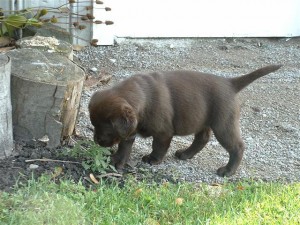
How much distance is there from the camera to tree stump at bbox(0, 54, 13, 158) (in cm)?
519

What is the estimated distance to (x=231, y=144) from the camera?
5785 mm

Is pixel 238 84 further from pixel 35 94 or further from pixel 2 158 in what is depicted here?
pixel 2 158

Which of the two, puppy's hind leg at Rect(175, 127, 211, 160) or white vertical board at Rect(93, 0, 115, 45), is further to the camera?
white vertical board at Rect(93, 0, 115, 45)

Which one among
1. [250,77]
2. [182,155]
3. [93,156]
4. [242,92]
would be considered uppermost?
[250,77]

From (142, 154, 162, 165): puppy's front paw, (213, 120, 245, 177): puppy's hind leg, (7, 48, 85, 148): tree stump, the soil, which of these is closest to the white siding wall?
the soil

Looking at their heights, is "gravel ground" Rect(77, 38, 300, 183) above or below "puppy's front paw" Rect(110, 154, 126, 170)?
below

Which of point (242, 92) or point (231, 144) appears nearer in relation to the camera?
point (231, 144)

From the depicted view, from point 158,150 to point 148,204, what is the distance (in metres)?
0.96

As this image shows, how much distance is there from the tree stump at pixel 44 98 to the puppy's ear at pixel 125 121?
Answer: 61 centimetres

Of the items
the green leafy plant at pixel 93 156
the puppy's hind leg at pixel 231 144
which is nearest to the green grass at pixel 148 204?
the green leafy plant at pixel 93 156

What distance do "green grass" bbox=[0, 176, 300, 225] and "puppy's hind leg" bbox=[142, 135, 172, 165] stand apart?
504 mm

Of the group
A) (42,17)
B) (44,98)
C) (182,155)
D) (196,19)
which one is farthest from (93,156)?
(196,19)

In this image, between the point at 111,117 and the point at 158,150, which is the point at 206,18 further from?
the point at 111,117

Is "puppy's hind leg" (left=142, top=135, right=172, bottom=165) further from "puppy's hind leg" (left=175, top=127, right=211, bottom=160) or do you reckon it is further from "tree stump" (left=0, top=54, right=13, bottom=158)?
"tree stump" (left=0, top=54, right=13, bottom=158)
